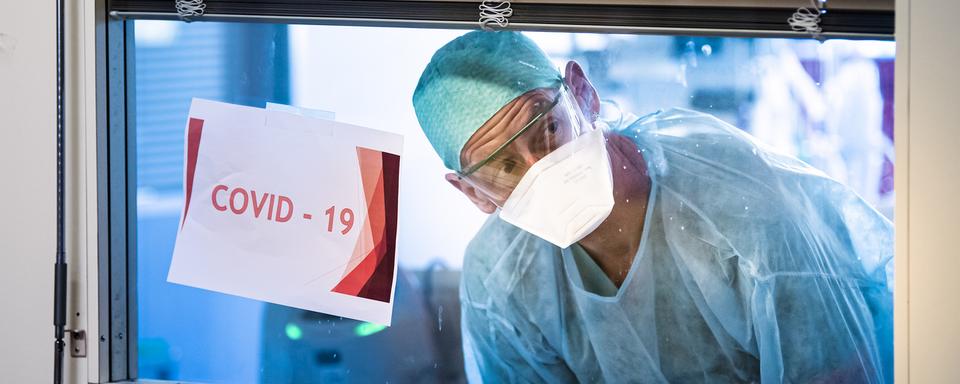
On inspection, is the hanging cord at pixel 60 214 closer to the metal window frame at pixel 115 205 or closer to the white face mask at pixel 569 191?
the metal window frame at pixel 115 205

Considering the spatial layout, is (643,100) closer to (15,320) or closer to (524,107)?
(524,107)

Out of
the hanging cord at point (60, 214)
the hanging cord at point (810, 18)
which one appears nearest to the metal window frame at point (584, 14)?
the hanging cord at point (810, 18)

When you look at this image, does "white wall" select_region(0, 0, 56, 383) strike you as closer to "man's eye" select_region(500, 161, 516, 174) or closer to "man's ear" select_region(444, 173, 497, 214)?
"man's ear" select_region(444, 173, 497, 214)

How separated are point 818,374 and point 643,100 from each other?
1.95ft

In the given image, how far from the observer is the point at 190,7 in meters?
1.61

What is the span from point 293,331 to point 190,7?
69 cm

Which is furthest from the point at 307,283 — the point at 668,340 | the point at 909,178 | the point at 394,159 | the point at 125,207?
the point at 909,178

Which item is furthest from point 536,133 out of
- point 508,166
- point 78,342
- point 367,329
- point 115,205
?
point 78,342

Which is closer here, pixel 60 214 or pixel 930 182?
pixel 930 182

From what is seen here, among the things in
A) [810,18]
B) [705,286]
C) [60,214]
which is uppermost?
[810,18]

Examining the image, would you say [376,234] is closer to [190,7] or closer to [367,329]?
[367,329]

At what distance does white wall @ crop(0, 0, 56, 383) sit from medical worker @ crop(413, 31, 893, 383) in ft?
2.52

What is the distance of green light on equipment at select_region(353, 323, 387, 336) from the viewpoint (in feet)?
5.27

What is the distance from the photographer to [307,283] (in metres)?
1.63
